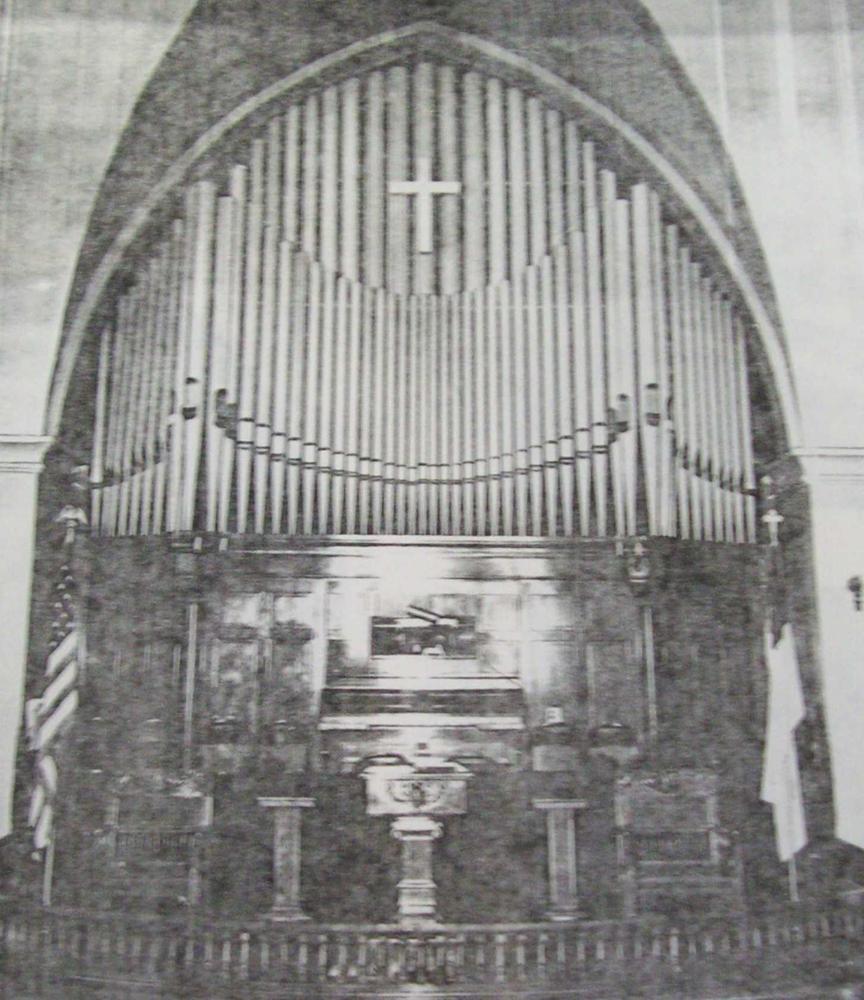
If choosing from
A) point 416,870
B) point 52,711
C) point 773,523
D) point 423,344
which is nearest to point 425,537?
point 423,344

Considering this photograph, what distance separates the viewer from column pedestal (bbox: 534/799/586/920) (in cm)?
505

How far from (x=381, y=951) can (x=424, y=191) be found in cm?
301

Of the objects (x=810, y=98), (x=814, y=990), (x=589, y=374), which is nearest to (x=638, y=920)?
(x=814, y=990)

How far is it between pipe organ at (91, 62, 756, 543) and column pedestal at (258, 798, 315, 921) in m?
1.07

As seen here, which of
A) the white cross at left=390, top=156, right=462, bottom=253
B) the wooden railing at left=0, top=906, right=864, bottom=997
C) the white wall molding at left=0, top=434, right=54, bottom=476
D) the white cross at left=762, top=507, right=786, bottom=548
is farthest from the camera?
the white cross at left=390, top=156, right=462, bottom=253

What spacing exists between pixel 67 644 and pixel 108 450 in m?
0.81

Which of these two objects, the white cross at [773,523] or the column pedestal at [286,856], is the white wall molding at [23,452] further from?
the white cross at [773,523]

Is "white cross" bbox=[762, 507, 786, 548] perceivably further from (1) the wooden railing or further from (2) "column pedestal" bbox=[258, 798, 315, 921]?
(2) "column pedestal" bbox=[258, 798, 315, 921]

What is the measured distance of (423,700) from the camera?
5.20 meters

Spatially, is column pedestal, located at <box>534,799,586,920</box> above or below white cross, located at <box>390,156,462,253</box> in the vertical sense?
below

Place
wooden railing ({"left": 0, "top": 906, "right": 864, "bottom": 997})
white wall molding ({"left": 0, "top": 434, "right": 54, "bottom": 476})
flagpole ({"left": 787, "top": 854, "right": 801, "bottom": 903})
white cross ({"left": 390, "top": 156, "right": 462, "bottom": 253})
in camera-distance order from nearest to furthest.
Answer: wooden railing ({"left": 0, "top": 906, "right": 864, "bottom": 997}) < flagpole ({"left": 787, "top": 854, "right": 801, "bottom": 903}) < white wall molding ({"left": 0, "top": 434, "right": 54, "bottom": 476}) < white cross ({"left": 390, "top": 156, "right": 462, "bottom": 253})

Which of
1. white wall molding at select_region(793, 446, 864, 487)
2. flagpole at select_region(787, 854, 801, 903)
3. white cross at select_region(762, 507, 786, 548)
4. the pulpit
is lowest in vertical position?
flagpole at select_region(787, 854, 801, 903)

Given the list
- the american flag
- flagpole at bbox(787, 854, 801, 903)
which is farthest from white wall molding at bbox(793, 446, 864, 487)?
the american flag

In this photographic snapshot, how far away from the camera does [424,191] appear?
19.0ft
